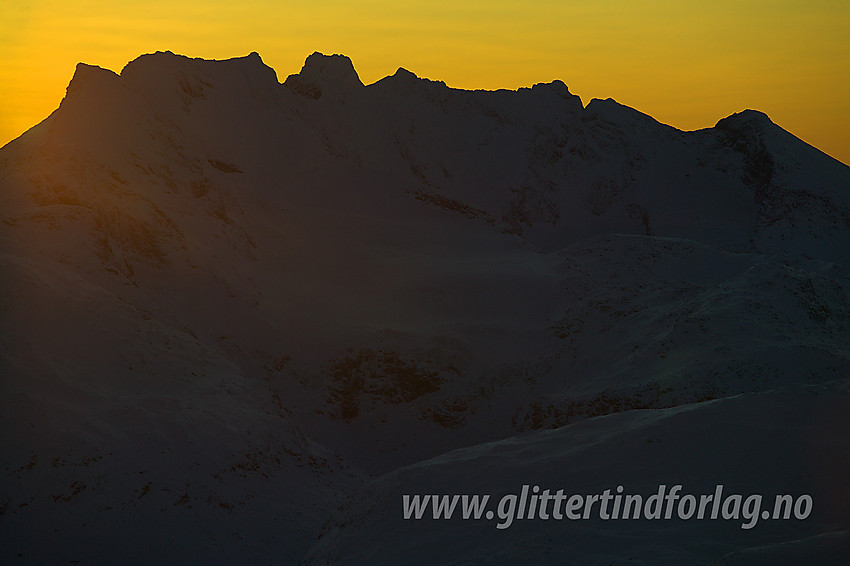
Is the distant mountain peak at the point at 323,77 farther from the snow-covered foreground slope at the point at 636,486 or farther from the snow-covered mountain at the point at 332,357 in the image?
the snow-covered foreground slope at the point at 636,486

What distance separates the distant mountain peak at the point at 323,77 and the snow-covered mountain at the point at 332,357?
549cm

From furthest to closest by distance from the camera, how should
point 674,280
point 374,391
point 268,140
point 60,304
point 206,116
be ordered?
point 268,140 < point 206,116 < point 674,280 < point 374,391 < point 60,304

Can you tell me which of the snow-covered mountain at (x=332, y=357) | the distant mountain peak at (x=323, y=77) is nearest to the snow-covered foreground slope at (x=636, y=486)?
the snow-covered mountain at (x=332, y=357)

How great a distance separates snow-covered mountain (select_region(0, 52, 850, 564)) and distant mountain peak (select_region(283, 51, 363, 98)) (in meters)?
5.49

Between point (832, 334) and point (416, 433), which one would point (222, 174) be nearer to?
point (416, 433)

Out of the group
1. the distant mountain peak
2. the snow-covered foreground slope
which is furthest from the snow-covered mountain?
the distant mountain peak

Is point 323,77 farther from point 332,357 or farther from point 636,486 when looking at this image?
point 636,486

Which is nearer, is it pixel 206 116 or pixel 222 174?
pixel 222 174

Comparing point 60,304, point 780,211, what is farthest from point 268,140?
point 780,211

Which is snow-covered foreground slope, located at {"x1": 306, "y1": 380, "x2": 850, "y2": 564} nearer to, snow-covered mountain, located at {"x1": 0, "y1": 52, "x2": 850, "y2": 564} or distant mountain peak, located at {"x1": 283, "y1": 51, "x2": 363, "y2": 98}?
snow-covered mountain, located at {"x1": 0, "y1": 52, "x2": 850, "y2": 564}

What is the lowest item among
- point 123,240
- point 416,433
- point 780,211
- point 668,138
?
point 416,433

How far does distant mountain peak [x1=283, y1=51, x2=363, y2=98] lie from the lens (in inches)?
3017

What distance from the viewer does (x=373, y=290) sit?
1703 inches

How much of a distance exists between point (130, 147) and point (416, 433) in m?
22.9
